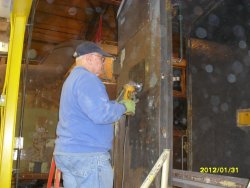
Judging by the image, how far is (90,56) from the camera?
255 cm

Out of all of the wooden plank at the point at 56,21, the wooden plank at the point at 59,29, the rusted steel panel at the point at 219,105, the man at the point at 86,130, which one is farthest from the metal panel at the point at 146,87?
the wooden plank at the point at 59,29

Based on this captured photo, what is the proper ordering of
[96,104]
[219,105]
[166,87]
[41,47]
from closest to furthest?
[166,87]
[96,104]
[219,105]
[41,47]

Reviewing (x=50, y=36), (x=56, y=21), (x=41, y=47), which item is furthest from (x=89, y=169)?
(x=41, y=47)

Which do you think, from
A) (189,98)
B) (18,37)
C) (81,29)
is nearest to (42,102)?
(81,29)

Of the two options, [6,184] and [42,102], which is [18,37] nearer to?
[6,184]

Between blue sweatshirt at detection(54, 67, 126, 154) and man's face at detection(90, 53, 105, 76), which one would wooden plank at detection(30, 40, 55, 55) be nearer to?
man's face at detection(90, 53, 105, 76)

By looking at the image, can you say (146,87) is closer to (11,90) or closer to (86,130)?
(86,130)

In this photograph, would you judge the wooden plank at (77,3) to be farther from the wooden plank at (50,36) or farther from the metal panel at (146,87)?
the metal panel at (146,87)

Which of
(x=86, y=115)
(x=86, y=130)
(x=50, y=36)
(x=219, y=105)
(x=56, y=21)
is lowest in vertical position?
(x=86, y=130)

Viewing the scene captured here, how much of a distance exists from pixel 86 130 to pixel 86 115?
0.12 meters

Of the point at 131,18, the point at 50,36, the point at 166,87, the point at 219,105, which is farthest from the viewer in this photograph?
the point at 50,36

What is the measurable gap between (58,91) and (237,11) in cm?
545

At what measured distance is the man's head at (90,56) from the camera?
8.31 ft

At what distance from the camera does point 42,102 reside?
8258 millimetres
